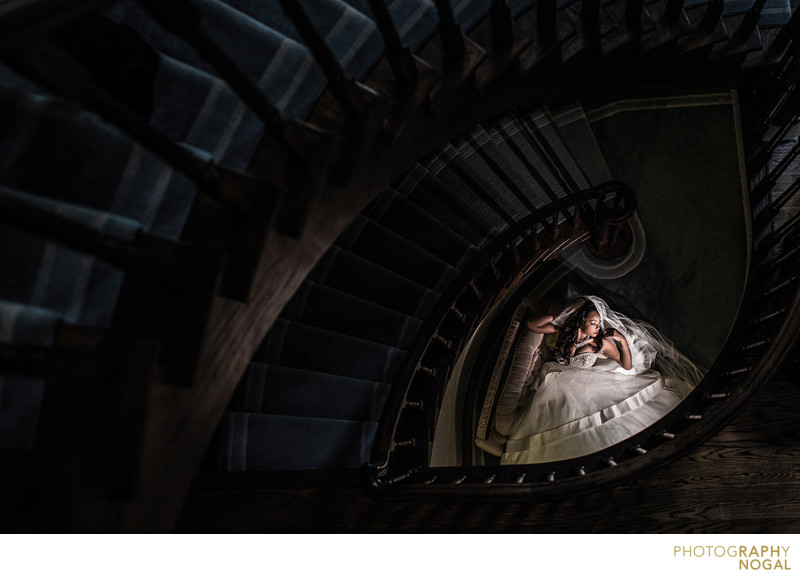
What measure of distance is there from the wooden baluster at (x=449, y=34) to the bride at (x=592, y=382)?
3.28 meters

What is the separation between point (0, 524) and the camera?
2.58 feet

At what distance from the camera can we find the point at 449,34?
1.53 metres

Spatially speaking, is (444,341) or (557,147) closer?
(444,341)

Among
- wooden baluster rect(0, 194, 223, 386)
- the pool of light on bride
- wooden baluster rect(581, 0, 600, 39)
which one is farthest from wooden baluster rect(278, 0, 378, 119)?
the pool of light on bride

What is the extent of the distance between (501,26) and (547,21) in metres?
0.28

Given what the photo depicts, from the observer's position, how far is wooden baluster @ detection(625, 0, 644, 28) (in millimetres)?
2027

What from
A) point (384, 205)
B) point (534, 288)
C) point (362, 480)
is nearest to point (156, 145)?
point (362, 480)

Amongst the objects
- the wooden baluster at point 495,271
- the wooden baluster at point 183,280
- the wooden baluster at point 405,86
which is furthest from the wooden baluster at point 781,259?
the wooden baluster at point 183,280

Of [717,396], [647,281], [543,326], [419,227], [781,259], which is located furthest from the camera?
[543,326]

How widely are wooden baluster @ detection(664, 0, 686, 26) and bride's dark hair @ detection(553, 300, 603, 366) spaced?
111 inches

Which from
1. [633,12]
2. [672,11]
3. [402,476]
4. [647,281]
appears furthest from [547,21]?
[647,281]

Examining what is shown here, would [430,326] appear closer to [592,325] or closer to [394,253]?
[394,253]

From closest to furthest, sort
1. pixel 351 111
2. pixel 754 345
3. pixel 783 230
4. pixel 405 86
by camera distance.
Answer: pixel 351 111, pixel 405 86, pixel 754 345, pixel 783 230

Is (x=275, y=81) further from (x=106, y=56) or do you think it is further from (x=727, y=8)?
(x=727, y=8)
